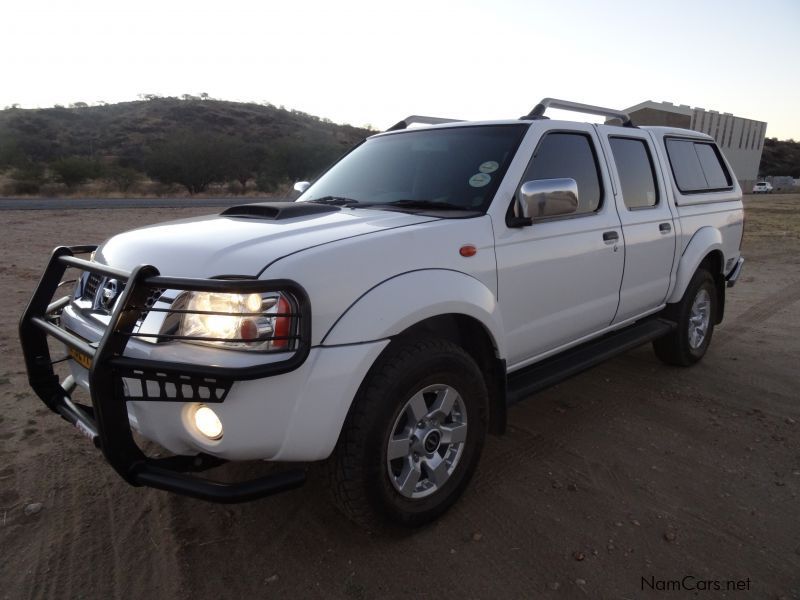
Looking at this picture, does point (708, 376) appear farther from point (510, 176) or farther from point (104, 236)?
point (104, 236)

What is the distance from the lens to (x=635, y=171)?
4191mm

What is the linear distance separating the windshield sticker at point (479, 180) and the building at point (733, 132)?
45669mm

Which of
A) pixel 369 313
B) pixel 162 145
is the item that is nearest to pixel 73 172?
pixel 162 145

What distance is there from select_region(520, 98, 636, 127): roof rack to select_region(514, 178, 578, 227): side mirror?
818 millimetres

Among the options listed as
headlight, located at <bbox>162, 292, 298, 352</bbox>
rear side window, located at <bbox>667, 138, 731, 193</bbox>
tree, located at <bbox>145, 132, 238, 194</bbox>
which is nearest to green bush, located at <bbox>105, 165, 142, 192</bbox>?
tree, located at <bbox>145, 132, 238, 194</bbox>

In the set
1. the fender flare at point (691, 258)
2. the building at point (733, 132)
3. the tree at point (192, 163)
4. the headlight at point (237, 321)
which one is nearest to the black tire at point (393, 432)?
the headlight at point (237, 321)

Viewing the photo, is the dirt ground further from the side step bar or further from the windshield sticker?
the windshield sticker

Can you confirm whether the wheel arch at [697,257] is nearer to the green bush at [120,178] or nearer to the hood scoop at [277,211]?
the hood scoop at [277,211]

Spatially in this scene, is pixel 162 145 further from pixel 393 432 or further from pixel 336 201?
pixel 393 432

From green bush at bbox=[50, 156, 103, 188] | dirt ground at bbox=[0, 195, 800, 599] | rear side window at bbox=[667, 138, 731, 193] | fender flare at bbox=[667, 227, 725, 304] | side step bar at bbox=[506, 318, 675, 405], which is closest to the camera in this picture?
dirt ground at bbox=[0, 195, 800, 599]

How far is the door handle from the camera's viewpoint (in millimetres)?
3648

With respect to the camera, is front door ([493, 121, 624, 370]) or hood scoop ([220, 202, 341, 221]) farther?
front door ([493, 121, 624, 370])

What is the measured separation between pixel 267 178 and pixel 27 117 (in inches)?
1237

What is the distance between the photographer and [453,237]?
2.71m
